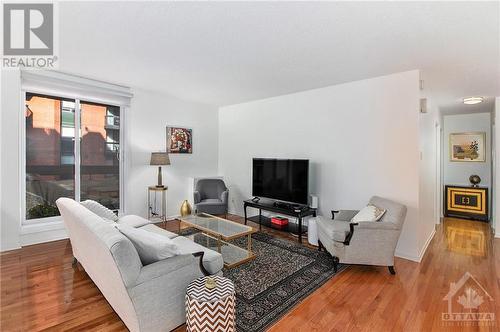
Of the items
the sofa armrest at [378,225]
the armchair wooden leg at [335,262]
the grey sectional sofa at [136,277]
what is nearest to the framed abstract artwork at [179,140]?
the grey sectional sofa at [136,277]

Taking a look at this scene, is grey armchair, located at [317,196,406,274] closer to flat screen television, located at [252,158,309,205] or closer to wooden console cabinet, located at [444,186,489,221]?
flat screen television, located at [252,158,309,205]

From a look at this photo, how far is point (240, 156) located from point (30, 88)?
12.2 ft

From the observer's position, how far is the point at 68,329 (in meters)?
Answer: 1.92

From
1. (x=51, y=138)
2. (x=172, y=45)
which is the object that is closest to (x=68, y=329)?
(x=172, y=45)

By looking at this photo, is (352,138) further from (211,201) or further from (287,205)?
(211,201)

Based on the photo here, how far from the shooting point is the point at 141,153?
187 inches

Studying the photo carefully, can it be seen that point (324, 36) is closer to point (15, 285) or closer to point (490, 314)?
point (490, 314)

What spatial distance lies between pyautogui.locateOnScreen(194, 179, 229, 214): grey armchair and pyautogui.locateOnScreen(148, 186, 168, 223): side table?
625 mm

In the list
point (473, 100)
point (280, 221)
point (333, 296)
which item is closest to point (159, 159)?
point (280, 221)

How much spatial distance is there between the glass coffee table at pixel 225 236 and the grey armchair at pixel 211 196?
2.79 ft

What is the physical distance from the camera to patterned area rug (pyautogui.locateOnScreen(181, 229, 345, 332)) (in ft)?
6.96

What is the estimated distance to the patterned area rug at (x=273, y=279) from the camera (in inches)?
83.5

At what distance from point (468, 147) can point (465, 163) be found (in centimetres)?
38

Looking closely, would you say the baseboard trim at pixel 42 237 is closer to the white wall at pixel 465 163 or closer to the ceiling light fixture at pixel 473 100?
the ceiling light fixture at pixel 473 100
